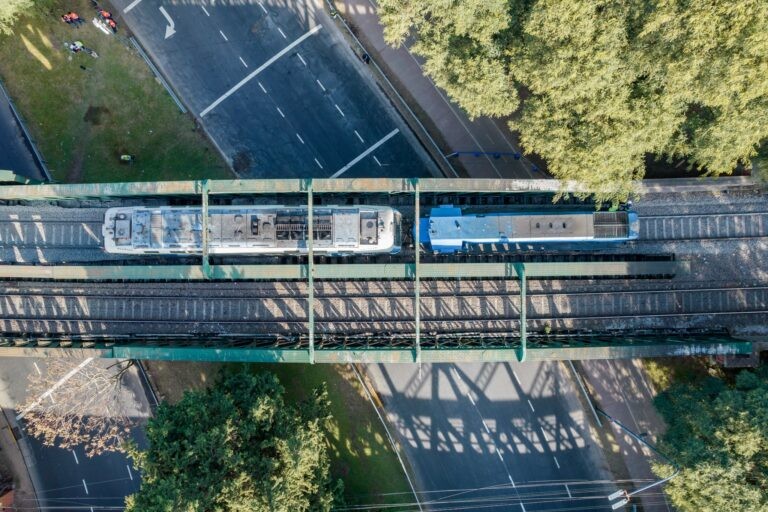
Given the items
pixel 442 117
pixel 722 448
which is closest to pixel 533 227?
pixel 442 117

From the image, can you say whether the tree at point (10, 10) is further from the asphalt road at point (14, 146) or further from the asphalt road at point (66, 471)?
the asphalt road at point (66, 471)

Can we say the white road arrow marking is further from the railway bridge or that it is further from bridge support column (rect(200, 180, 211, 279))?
bridge support column (rect(200, 180, 211, 279))

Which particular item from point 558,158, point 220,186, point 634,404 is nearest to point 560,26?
point 558,158

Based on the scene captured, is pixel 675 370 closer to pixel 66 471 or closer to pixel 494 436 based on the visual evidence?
pixel 494 436

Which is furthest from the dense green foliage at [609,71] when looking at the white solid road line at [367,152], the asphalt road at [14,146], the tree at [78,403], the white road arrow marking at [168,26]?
the tree at [78,403]

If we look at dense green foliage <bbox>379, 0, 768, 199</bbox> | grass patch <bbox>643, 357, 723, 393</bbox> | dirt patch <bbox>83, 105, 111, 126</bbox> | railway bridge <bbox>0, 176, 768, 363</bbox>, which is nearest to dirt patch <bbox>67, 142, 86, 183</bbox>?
dirt patch <bbox>83, 105, 111, 126</bbox>

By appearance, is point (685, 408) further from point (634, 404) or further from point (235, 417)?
point (235, 417)
